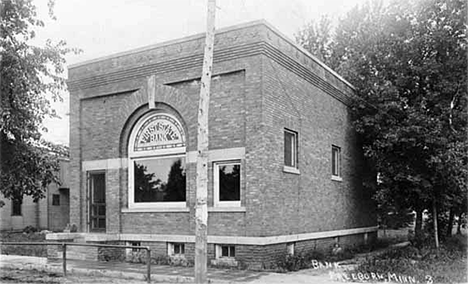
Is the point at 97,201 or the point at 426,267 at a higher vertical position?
the point at 97,201

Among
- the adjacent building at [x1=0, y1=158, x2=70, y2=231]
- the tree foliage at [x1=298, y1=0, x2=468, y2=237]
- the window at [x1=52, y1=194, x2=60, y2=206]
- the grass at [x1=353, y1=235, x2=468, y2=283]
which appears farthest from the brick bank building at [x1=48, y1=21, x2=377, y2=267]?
the window at [x1=52, y1=194, x2=60, y2=206]

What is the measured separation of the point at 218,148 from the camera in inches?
601

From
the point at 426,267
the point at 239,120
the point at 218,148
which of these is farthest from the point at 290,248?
the point at 239,120

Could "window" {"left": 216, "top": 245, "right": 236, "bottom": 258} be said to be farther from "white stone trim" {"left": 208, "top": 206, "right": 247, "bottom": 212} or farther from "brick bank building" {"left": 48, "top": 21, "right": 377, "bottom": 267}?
"white stone trim" {"left": 208, "top": 206, "right": 247, "bottom": 212}

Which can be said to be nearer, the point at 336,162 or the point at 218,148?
the point at 218,148

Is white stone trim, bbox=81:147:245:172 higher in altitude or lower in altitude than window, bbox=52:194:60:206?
higher

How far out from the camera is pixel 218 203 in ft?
50.0

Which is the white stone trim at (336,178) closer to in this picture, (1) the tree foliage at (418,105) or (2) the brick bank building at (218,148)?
(2) the brick bank building at (218,148)

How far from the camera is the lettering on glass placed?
16516 millimetres

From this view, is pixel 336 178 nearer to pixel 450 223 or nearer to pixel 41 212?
pixel 450 223

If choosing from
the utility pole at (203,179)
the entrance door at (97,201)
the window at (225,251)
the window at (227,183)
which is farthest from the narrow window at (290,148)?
the entrance door at (97,201)

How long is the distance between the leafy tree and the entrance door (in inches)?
66.2

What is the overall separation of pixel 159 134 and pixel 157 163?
3.09 ft

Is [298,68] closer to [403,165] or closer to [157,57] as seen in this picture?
[157,57]
